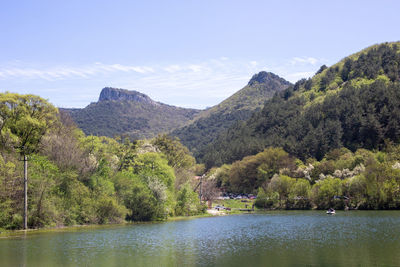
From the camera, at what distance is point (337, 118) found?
458 ft

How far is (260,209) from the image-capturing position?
10919 cm

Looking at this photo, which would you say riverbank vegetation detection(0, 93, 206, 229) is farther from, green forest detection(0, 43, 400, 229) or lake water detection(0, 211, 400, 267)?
lake water detection(0, 211, 400, 267)

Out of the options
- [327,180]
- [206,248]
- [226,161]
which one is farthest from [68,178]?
[226,161]

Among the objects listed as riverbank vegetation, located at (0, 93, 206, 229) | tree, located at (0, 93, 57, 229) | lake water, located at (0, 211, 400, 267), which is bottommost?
lake water, located at (0, 211, 400, 267)

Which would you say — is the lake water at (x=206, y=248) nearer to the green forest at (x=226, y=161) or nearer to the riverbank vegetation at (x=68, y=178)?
the riverbank vegetation at (x=68, y=178)

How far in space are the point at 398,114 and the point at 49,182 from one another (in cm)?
10310

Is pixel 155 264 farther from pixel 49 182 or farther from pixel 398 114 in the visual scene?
pixel 398 114

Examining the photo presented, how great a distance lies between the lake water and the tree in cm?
2099

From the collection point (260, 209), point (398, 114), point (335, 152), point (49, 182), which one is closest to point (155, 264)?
point (49, 182)

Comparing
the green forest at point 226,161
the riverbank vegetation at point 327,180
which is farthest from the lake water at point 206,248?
the riverbank vegetation at point 327,180

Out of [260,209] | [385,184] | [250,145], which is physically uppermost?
[250,145]

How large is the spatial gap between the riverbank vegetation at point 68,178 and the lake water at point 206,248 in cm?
624

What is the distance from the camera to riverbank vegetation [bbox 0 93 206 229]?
51.3m

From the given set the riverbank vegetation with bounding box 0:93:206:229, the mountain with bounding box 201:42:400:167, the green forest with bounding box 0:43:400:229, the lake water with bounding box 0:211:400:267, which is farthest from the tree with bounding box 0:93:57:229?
the mountain with bounding box 201:42:400:167
